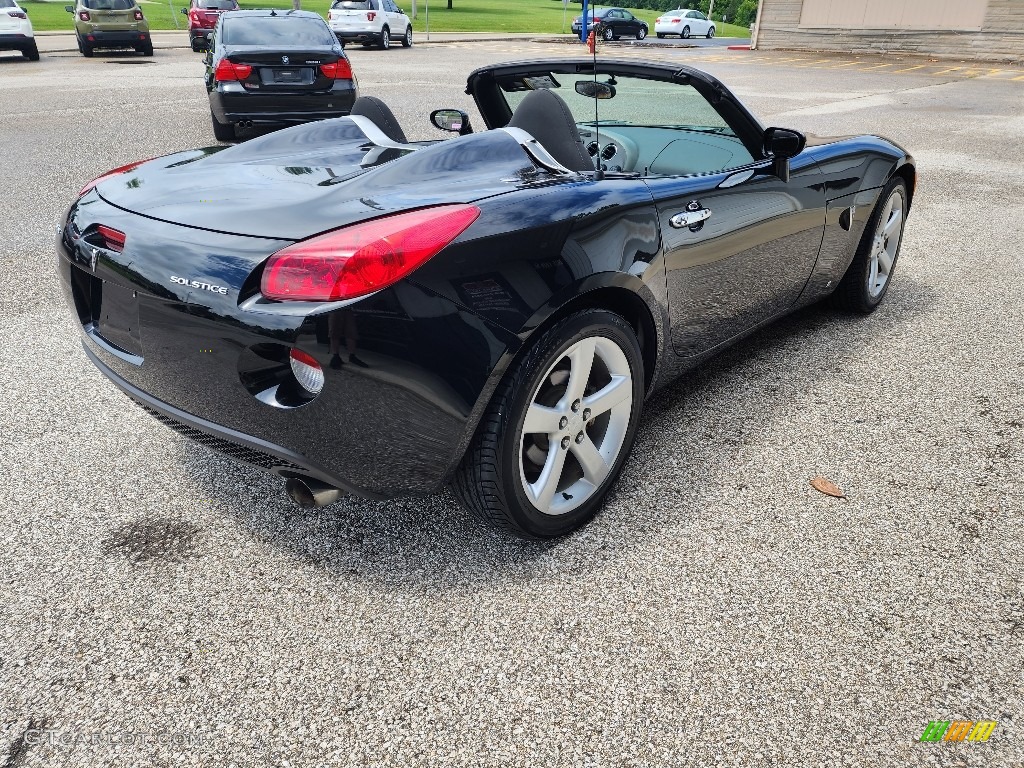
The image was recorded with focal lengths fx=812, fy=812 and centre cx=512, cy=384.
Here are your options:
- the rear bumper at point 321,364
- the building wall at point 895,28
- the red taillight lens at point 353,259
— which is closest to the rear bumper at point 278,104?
the rear bumper at point 321,364

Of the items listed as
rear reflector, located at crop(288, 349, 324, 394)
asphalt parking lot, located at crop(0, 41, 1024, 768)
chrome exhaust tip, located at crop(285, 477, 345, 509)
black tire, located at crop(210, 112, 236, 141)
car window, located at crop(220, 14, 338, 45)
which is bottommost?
asphalt parking lot, located at crop(0, 41, 1024, 768)

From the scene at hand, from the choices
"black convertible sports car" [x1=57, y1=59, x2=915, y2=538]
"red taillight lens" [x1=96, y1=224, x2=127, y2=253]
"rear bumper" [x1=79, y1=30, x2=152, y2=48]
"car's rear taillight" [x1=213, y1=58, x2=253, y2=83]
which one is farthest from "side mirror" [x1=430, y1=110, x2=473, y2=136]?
"rear bumper" [x1=79, y1=30, x2=152, y2=48]

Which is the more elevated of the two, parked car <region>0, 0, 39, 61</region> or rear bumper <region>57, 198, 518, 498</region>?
parked car <region>0, 0, 39, 61</region>

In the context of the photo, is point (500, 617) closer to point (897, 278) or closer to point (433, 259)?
point (433, 259)

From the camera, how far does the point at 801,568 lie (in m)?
2.43

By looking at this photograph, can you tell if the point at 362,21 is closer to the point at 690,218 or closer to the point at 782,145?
the point at 782,145

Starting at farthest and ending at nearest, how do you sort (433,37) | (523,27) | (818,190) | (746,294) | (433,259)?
(523,27) < (433,37) < (818,190) < (746,294) < (433,259)

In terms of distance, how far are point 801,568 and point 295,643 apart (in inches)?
57.7

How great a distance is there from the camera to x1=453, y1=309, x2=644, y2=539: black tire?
85.3 inches

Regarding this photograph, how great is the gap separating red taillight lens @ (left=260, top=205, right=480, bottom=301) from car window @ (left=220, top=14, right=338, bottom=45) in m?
9.25

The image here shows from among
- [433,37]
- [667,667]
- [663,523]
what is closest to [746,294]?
[663,523]

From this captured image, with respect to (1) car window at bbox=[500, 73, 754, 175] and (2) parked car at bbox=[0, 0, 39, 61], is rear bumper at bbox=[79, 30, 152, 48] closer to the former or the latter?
(2) parked car at bbox=[0, 0, 39, 61]

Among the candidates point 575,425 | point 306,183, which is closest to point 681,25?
point 306,183

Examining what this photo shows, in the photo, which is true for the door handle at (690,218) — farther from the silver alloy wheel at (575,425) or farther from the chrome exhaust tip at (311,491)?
the chrome exhaust tip at (311,491)
